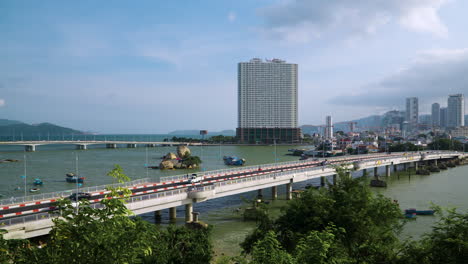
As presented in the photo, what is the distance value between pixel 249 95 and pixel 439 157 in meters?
112

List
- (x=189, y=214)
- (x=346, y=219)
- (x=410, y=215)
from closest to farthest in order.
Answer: (x=346, y=219), (x=189, y=214), (x=410, y=215)

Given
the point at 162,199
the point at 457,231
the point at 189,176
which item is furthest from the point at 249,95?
the point at 457,231

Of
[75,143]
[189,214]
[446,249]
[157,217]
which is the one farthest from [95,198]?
[75,143]

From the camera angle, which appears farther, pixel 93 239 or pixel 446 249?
pixel 446 249

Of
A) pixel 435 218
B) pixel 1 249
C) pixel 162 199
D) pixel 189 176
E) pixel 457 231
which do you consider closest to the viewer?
pixel 1 249

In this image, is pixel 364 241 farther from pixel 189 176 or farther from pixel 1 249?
pixel 189 176

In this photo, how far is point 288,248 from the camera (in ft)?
47.2

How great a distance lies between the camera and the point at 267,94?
568 feet

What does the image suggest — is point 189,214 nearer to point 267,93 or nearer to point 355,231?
point 355,231

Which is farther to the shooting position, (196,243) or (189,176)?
(189,176)

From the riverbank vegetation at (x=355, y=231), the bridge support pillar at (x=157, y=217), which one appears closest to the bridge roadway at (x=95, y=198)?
the bridge support pillar at (x=157, y=217)

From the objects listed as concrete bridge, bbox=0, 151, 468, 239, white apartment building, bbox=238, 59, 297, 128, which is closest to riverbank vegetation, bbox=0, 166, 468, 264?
concrete bridge, bbox=0, 151, 468, 239

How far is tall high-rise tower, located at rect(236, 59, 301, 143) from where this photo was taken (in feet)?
558

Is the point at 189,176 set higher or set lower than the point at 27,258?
lower
